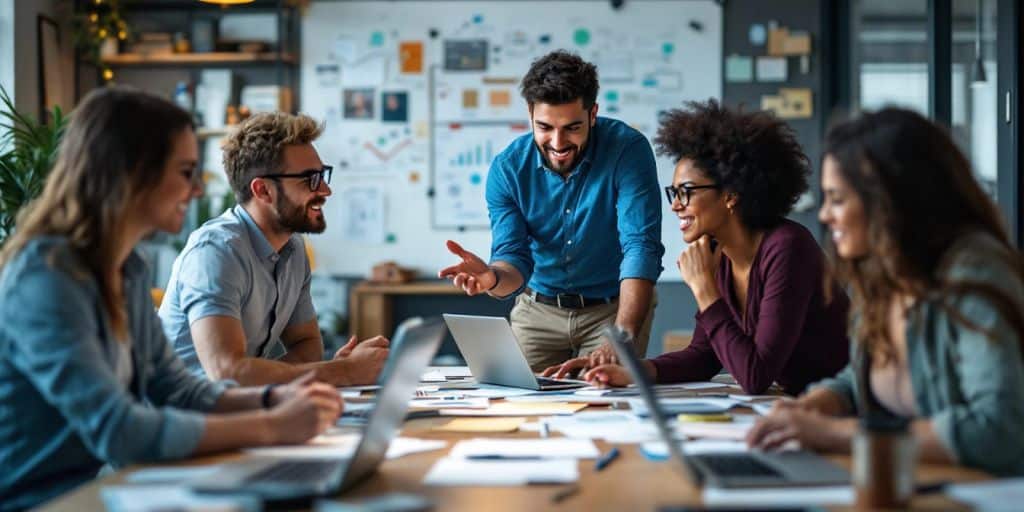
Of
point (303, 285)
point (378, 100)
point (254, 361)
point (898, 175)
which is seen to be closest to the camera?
point (898, 175)

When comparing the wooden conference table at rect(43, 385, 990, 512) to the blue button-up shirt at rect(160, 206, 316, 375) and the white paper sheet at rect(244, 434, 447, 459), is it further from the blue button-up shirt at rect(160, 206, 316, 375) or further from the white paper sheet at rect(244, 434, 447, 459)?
the blue button-up shirt at rect(160, 206, 316, 375)

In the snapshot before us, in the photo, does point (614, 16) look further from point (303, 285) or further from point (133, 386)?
point (133, 386)

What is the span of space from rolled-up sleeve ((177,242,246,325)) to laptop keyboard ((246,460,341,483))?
101cm

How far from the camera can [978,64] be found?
15.9 feet

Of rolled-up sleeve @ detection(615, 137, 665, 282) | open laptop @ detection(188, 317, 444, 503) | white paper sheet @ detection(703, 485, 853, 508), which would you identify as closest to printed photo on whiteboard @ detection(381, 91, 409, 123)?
rolled-up sleeve @ detection(615, 137, 665, 282)

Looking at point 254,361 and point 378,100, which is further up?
point 378,100

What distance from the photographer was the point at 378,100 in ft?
20.9

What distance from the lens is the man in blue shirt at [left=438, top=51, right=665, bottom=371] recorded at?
10.9ft

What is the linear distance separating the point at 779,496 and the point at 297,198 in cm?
173

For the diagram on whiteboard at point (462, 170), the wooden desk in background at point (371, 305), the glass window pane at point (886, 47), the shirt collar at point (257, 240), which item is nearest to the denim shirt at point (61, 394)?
the shirt collar at point (257, 240)

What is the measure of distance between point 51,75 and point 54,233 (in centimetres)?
462

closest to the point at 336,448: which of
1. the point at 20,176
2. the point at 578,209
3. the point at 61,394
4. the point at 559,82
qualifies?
the point at 61,394

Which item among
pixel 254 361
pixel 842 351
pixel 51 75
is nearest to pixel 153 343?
pixel 254 361

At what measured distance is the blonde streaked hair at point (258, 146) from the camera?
2.86 m
